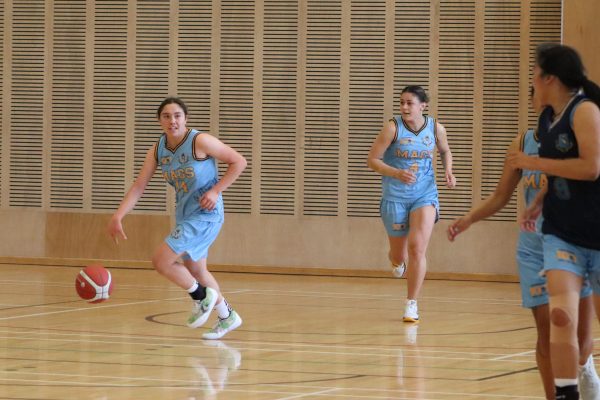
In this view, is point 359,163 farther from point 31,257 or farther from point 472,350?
point 472,350

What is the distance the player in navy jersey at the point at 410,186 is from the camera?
9.70 metres

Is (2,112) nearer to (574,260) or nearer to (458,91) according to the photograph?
(458,91)

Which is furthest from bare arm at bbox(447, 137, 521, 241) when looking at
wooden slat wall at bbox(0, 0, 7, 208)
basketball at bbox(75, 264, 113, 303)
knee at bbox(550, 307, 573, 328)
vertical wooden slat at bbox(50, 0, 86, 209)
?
wooden slat wall at bbox(0, 0, 7, 208)

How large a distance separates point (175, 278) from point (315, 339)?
1.07m

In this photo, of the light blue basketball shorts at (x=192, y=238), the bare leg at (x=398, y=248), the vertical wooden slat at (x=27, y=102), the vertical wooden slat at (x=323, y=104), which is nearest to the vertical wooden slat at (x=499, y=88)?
the vertical wooden slat at (x=323, y=104)

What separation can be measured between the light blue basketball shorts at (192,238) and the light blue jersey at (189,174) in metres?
0.05

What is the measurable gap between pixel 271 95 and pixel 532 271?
10.0 meters

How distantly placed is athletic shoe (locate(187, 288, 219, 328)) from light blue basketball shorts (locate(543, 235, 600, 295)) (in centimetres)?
405

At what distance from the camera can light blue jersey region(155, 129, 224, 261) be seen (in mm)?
8516

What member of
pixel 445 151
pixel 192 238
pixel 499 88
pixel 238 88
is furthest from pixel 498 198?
pixel 238 88

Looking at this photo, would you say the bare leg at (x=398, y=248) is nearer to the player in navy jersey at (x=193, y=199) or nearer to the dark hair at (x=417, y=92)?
the dark hair at (x=417, y=92)

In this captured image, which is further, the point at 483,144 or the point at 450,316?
the point at 483,144

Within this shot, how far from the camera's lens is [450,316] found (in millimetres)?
10188

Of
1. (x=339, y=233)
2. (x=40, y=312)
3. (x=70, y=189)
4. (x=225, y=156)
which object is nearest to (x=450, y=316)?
(x=225, y=156)
